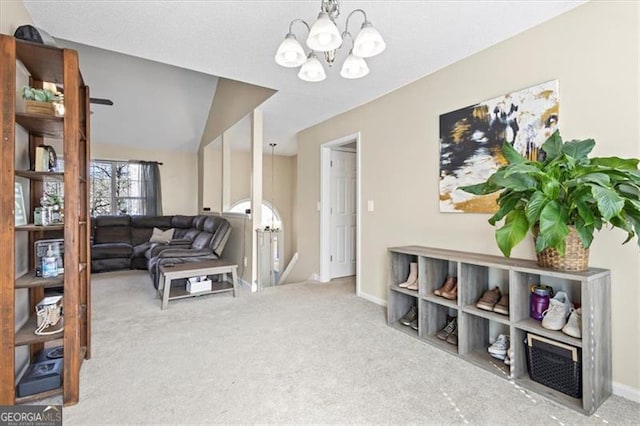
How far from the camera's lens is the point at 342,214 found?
Answer: 4766 millimetres

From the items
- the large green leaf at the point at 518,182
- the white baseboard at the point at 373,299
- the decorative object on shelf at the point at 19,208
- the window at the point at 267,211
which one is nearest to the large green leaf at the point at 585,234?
the large green leaf at the point at 518,182

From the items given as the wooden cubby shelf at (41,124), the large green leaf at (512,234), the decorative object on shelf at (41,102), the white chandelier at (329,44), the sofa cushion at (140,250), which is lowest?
the sofa cushion at (140,250)

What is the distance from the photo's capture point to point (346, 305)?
11.3 ft

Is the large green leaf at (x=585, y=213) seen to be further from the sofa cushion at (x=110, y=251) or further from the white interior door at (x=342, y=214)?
the sofa cushion at (x=110, y=251)

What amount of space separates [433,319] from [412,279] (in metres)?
0.36

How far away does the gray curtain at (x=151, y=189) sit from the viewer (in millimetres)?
6660

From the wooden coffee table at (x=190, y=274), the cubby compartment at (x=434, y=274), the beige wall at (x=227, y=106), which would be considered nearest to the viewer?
the cubby compartment at (x=434, y=274)

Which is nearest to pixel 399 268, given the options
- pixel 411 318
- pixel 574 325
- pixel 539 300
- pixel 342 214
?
pixel 411 318

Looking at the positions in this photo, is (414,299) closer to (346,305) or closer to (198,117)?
(346,305)

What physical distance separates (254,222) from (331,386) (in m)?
2.56

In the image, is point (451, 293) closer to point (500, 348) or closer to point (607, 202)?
point (500, 348)

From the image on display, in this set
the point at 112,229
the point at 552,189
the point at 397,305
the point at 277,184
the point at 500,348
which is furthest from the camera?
the point at 277,184

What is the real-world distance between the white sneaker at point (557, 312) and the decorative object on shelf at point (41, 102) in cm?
302

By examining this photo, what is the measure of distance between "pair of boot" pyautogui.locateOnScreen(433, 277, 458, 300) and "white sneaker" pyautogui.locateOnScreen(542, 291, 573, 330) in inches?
23.9
